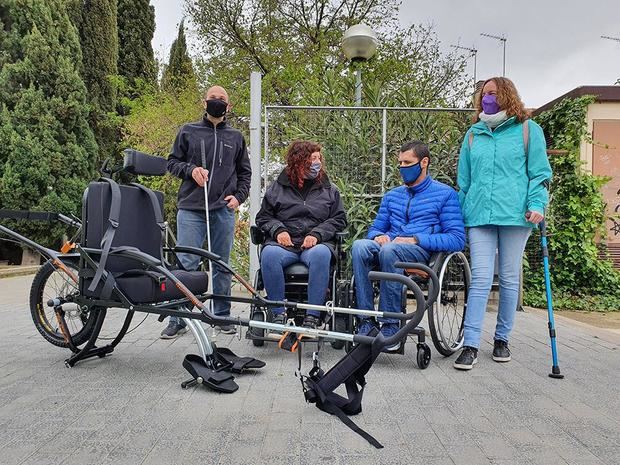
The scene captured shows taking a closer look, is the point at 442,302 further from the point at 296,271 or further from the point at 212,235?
the point at 212,235

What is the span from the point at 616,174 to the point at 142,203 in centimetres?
567

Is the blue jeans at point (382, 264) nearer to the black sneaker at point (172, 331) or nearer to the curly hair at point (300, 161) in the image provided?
the curly hair at point (300, 161)

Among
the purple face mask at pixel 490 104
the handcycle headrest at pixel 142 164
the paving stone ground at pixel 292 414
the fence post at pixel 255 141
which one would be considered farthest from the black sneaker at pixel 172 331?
the purple face mask at pixel 490 104

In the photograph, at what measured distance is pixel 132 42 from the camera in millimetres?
16391

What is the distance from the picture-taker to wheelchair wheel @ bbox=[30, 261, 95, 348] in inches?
120

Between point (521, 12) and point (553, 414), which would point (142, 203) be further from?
point (521, 12)

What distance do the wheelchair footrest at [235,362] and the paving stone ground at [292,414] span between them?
0.24 feet

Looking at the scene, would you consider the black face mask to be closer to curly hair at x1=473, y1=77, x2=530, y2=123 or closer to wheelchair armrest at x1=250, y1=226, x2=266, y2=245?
wheelchair armrest at x1=250, y1=226, x2=266, y2=245

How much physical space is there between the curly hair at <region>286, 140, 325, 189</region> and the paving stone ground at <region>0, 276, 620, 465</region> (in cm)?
115

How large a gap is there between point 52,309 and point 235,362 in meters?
1.29

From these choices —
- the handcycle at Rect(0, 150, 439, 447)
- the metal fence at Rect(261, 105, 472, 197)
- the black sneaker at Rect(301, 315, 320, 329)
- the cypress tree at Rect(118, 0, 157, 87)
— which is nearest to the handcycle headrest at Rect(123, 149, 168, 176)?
the handcycle at Rect(0, 150, 439, 447)

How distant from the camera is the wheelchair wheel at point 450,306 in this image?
10.0 feet

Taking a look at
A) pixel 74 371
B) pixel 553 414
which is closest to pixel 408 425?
pixel 553 414

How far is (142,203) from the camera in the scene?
304 cm
